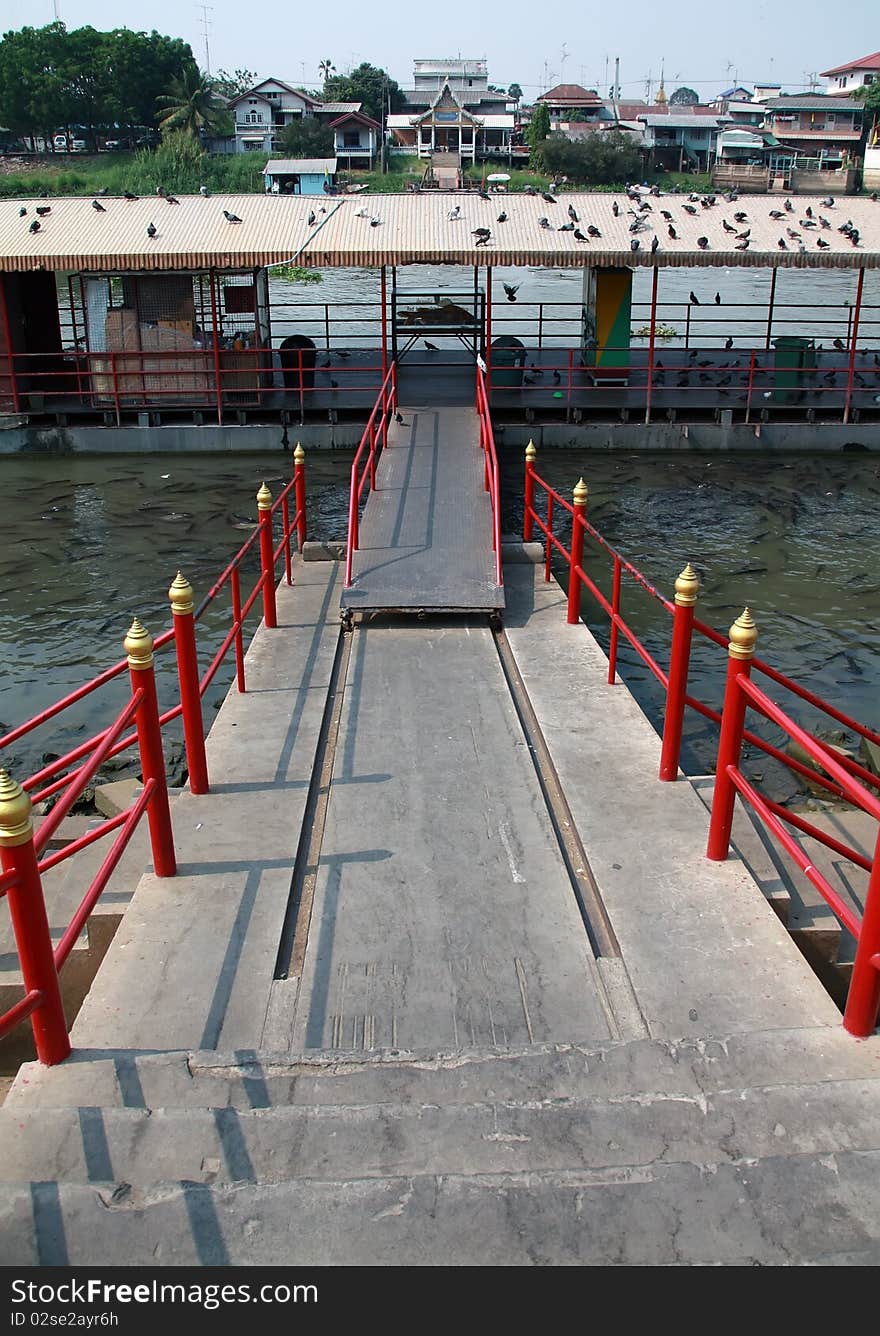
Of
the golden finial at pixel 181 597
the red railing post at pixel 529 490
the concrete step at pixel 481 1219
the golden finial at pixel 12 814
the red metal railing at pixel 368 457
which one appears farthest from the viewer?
the red railing post at pixel 529 490

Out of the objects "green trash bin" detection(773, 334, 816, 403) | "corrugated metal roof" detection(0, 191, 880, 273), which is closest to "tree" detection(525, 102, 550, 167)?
"corrugated metal roof" detection(0, 191, 880, 273)

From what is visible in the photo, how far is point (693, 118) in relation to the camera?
91.6 meters

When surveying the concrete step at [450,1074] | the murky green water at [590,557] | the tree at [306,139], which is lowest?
the murky green water at [590,557]

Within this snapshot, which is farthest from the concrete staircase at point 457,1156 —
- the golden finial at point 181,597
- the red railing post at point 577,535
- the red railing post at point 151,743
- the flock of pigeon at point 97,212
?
the flock of pigeon at point 97,212

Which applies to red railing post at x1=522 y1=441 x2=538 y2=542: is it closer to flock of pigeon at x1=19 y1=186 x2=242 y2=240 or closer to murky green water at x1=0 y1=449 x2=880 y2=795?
murky green water at x1=0 y1=449 x2=880 y2=795

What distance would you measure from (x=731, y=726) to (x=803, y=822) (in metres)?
0.52

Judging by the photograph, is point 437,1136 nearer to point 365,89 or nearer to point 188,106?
point 188,106

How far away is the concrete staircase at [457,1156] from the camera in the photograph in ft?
8.80

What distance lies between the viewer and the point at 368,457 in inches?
513

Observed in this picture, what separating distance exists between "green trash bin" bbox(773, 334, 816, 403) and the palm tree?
76.9m

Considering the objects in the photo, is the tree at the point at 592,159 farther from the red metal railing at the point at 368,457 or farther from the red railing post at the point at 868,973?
the red railing post at the point at 868,973

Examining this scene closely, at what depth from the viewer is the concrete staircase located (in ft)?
8.80

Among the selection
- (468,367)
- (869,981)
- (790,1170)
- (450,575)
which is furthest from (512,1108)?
(468,367)

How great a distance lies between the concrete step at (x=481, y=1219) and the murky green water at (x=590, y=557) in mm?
5576
